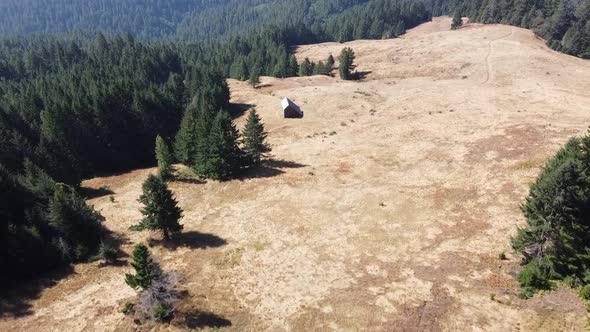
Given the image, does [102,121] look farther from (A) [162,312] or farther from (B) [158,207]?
(A) [162,312]

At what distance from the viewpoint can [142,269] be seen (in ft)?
94.4

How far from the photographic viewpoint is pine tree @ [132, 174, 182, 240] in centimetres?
3994

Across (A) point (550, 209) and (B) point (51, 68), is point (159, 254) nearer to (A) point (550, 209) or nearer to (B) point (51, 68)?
(A) point (550, 209)

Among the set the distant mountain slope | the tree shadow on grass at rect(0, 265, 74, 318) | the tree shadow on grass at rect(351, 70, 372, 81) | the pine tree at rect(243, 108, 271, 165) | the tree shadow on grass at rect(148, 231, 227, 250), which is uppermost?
the distant mountain slope

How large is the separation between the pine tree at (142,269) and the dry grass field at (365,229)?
372 cm

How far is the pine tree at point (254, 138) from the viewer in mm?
59688

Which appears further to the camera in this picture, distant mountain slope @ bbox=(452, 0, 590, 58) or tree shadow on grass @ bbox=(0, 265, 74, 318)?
distant mountain slope @ bbox=(452, 0, 590, 58)

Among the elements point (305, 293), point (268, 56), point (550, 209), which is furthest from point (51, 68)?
point (550, 209)

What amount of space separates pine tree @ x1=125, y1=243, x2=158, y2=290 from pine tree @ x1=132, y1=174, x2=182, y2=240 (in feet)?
36.8

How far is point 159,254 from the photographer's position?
39969mm

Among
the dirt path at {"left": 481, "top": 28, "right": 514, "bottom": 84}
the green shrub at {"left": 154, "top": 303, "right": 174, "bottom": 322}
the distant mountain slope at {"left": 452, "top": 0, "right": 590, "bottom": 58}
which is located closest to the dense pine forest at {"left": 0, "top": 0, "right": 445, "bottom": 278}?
the green shrub at {"left": 154, "top": 303, "right": 174, "bottom": 322}

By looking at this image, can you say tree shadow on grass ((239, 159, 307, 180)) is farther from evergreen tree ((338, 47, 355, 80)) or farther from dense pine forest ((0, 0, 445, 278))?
evergreen tree ((338, 47, 355, 80))

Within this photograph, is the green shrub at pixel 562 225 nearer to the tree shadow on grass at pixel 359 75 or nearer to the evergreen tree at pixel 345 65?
the tree shadow on grass at pixel 359 75

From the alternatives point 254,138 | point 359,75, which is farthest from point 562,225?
point 359,75
